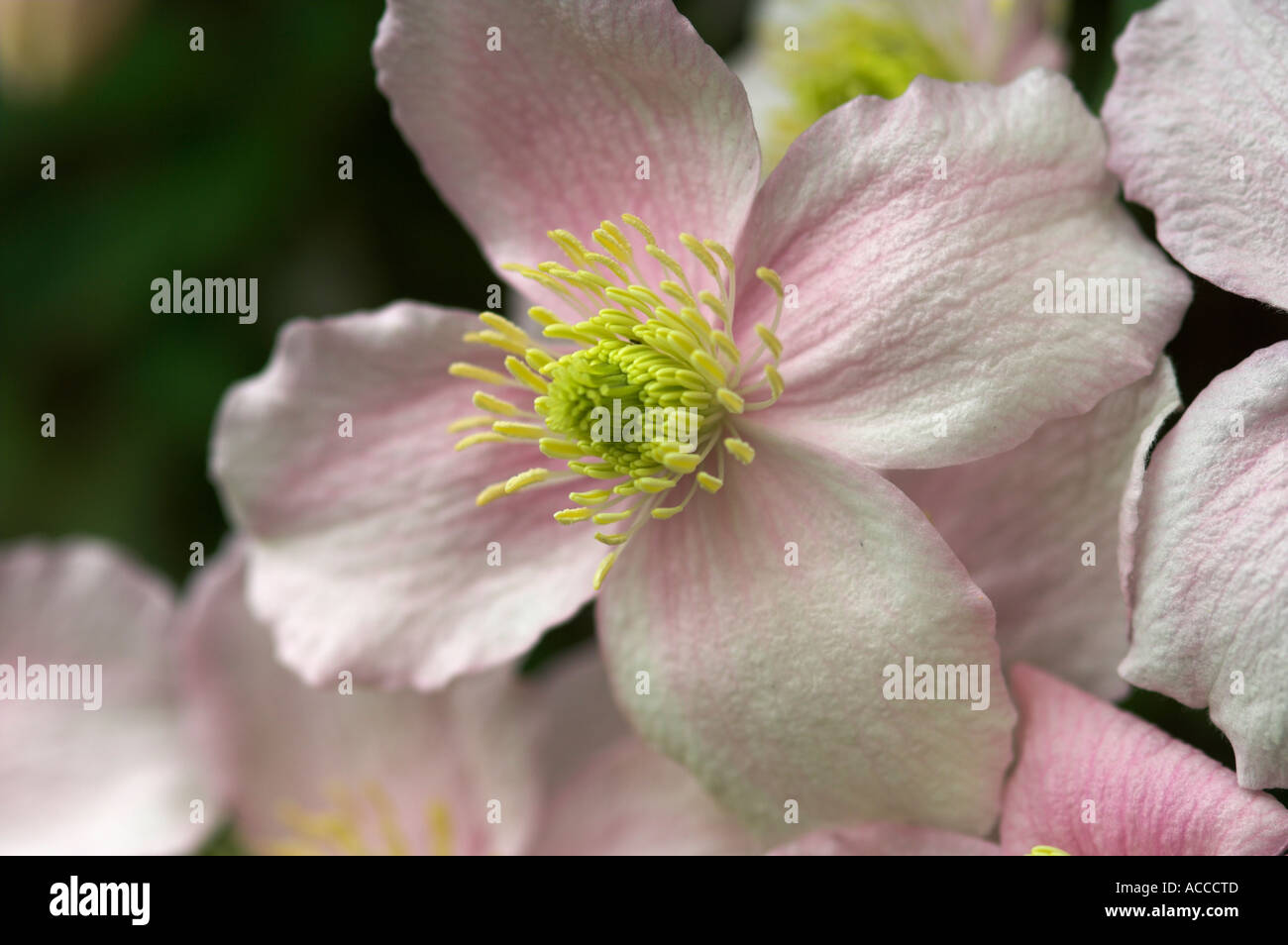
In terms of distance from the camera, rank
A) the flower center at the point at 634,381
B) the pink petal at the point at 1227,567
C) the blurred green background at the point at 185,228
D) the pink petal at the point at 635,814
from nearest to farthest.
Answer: the pink petal at the point at 1227,567
the flower center at the point at 634,381
the pink petal at the point at 635,814
the blurred green background at the point at 185,228

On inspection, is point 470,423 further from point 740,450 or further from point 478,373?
point 740,450

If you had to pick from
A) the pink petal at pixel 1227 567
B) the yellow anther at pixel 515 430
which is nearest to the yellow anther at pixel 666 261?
the yellow anther at pixel 515 430

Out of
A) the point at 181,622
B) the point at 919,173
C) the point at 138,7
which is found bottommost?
the point at 181,622

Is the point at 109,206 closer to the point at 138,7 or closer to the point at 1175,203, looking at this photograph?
the point at 138,7

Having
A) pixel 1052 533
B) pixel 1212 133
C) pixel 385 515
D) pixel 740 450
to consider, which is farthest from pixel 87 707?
pixel 1212 133

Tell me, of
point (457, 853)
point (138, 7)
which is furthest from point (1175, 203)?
point (138, 7)

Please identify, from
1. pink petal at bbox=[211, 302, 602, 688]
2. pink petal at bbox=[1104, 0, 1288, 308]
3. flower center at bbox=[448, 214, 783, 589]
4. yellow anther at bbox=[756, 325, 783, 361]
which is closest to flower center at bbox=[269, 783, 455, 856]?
pink petal at bbox=[211, 302, 602, 688]

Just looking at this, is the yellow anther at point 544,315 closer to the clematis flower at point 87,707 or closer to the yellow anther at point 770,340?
the yellow anther at point 770,340
